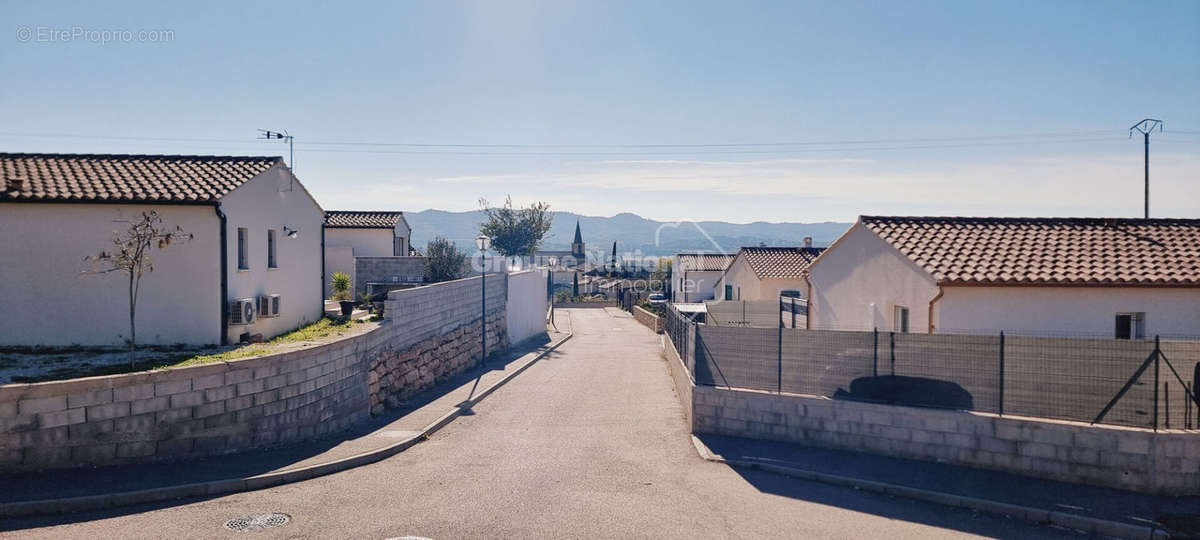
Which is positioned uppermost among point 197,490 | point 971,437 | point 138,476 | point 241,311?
point 241,311

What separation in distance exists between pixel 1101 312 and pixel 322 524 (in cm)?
1592

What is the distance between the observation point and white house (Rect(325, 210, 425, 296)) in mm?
33781

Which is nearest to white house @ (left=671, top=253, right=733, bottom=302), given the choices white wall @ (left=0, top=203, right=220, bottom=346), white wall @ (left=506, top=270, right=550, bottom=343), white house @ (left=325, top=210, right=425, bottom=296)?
white wall @ (left=506, top=270, right=550, bottom=343)

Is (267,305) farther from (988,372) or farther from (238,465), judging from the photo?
(988,372)

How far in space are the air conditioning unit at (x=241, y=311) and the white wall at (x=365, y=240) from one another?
2211 centimetres

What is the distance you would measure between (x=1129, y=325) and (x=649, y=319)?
34164mm

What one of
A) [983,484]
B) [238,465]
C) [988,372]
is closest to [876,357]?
[988,372]

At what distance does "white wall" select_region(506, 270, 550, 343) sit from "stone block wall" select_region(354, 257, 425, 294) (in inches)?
166

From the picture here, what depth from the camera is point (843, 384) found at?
13.8 m

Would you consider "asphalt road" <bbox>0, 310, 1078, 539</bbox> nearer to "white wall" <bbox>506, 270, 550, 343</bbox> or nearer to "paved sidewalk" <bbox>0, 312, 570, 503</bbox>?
"paved sidewalk" <bbox>0, 312, 570, 503</bbox>

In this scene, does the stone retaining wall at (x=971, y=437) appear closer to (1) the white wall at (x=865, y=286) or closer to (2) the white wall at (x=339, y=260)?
(1) the white wall at (x=865, y=286)

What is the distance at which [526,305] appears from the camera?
124 ft

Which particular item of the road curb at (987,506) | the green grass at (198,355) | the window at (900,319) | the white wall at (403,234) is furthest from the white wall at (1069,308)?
the white wall at (403,234)

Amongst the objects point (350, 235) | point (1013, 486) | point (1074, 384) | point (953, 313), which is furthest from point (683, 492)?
point (350, 235)
